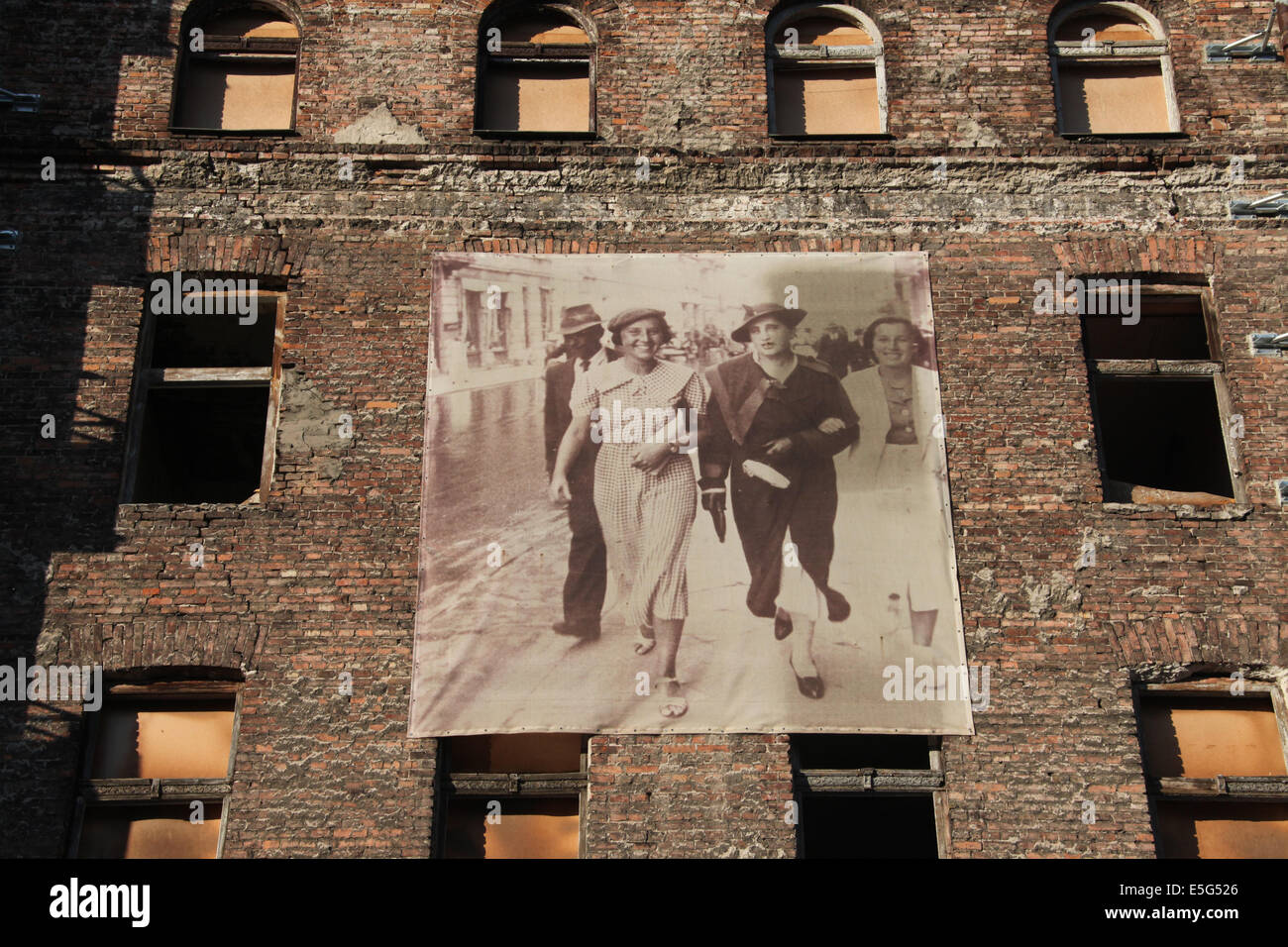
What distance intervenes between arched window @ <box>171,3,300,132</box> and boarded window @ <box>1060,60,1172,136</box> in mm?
6807

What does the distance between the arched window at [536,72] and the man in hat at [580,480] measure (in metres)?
2.07

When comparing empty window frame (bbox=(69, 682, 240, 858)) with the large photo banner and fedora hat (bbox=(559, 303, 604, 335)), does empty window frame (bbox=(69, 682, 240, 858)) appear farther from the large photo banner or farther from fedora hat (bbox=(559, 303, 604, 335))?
fedora hat (bbox=(559, 303, 604, 335))

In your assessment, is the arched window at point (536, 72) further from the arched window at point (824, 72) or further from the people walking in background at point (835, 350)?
the people walking in background at point (835, 350)

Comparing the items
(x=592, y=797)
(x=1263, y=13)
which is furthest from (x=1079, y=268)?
(x=592, y=797)

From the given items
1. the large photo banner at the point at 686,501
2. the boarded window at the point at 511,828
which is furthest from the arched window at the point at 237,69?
the boarded window at the point at 511,828

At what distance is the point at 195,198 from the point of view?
10.1 m

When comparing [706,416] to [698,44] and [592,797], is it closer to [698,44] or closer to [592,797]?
[592,797]

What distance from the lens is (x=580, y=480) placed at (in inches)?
360

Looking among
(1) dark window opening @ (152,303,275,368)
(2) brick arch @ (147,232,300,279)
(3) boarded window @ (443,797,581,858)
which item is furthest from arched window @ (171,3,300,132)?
(3) boarded window @ (443,797,581,858)

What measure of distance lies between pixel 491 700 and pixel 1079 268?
5.75 m

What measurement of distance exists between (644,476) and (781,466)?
103 cm

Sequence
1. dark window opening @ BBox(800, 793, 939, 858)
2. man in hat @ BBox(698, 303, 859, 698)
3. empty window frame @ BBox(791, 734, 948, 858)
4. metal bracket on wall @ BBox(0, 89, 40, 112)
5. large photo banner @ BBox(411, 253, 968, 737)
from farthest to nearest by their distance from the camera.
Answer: dark window opening @ BBox(800, 793, 939, 858)
metal bracket on wall @ BBox(0, 89, 40, 112)
man in hat @ BBox(698, 303, 859, 698)
large photo banner @ BBox(411, 253, 968, 737)
empty window frame @ BBox(791, 734, 948, 858)

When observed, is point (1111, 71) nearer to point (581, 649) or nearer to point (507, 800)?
point (581, 649)

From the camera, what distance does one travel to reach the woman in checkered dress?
874 centimetres
